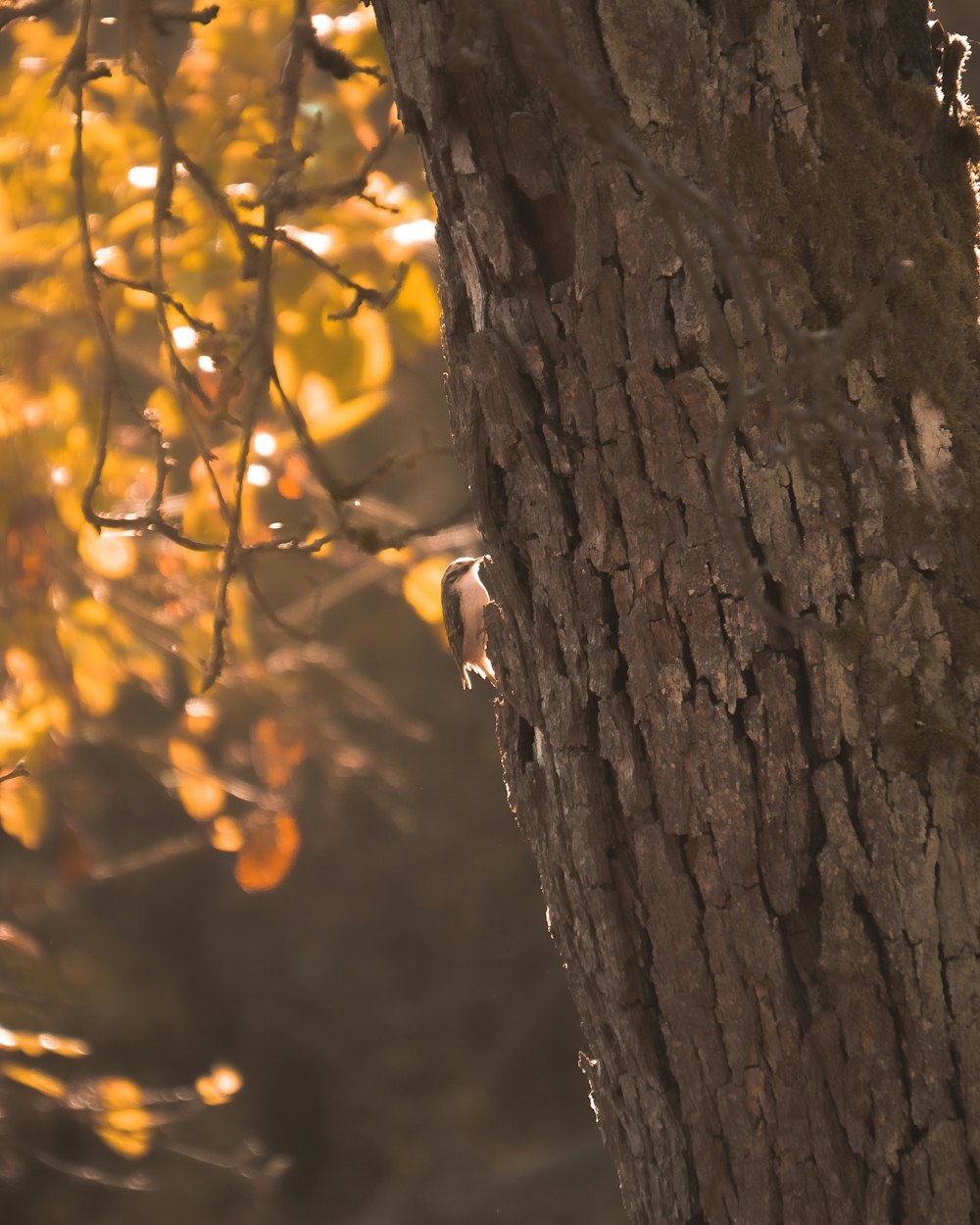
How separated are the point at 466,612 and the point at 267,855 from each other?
35.2 inches

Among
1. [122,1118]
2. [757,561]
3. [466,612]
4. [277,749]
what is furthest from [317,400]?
[122,1118]

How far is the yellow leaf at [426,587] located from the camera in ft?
5.86

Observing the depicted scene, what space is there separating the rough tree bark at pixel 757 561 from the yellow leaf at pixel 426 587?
0.76 metres

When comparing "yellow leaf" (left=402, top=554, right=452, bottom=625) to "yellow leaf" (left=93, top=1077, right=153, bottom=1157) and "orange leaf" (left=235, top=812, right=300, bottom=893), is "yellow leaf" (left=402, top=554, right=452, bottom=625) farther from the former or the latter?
"yellow leaf" (left=93, top=1077, right=153, bottom=1157)

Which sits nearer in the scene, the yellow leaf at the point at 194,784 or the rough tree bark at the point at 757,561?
the rough tree bark at the point at 757,561

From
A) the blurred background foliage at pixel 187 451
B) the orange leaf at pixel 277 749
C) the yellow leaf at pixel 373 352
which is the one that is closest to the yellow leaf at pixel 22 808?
the blurred background foliage at pixel 187 451

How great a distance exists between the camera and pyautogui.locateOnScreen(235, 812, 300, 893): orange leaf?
197 cm

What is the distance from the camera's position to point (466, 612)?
130cm

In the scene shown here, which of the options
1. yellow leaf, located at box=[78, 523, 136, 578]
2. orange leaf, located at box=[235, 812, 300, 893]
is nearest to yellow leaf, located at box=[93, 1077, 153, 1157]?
orange leaf, located at box=[235, 812, 300, 893]

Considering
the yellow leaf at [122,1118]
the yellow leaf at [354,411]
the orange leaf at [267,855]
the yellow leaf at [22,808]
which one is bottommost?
the yellow leaf at [122,1118]

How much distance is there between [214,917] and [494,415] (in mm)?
6777

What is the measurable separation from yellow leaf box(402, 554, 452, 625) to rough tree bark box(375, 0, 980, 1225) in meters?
0.76

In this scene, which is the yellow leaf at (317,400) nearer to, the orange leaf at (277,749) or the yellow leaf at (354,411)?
the yellow leaf at (354,411)

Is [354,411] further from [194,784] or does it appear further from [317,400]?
[194,784]
